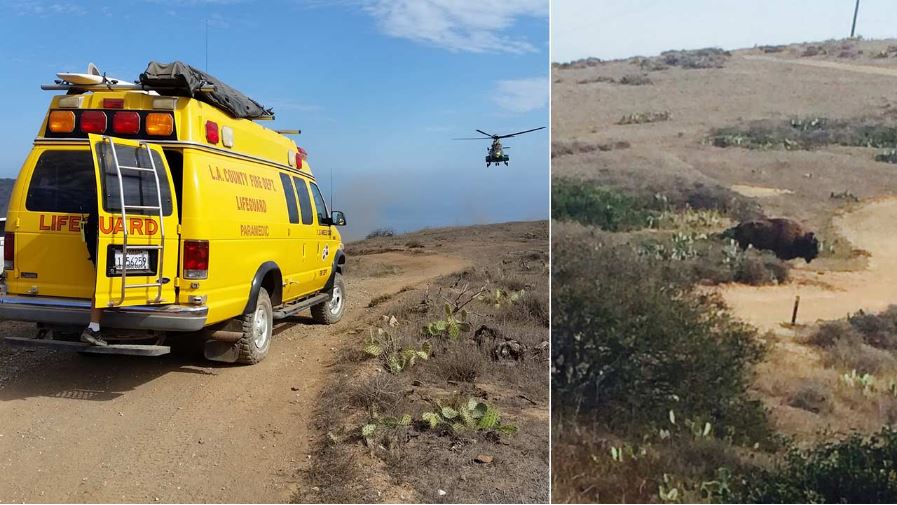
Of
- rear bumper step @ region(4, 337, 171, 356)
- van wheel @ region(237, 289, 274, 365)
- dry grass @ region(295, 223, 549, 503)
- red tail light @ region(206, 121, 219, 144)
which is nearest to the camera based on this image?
dry grass @ region(295, 223, 549, 503)

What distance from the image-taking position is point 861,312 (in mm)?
4977

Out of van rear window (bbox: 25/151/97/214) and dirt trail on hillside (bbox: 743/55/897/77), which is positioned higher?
dirt trail on hillside (bbox: 743/55/897/77)

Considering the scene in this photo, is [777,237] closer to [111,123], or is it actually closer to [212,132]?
[212,132]

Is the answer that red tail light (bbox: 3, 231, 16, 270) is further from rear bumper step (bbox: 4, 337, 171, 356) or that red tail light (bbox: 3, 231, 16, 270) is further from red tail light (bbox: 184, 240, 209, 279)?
red tail light (bbox: 184, 240, 209, 279)

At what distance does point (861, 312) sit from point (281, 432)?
14.6 ft

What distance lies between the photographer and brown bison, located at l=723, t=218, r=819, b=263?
5.09 meters

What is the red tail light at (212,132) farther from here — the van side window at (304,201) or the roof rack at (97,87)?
the van side window at (304,201)

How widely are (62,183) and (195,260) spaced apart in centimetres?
150

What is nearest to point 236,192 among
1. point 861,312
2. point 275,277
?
point 275,277

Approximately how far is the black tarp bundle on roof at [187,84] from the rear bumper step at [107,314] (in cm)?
207

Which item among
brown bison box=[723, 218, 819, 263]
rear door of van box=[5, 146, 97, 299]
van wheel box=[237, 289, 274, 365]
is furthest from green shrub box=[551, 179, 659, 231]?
rear door of van box=[5, 146, 97, 299]

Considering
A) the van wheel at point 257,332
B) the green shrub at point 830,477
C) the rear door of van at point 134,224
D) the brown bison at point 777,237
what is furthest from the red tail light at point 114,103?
the green shrub at point 830,477

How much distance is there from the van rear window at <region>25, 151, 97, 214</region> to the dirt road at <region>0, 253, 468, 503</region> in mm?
1738

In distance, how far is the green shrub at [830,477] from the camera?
4438 mm
